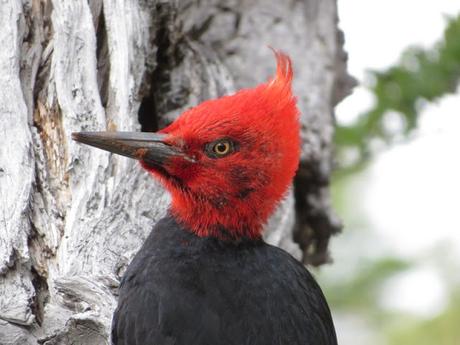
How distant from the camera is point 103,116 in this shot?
373 centimetres

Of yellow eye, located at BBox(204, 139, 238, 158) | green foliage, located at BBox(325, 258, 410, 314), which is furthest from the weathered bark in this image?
green foliage, located at BBox(325, 258, 410, 314)

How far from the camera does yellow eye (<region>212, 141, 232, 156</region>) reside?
3498mm

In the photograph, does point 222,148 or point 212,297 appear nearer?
point 212,297

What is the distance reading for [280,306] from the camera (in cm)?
333

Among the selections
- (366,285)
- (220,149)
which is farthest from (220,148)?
(366,285)

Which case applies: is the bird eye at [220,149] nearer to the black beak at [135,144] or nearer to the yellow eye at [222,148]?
the yellow eye at [222,148]

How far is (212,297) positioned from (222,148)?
2.10ft

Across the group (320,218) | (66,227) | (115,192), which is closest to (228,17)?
(320,218)

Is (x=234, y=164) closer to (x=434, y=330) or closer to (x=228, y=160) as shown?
(x=228, y=160)

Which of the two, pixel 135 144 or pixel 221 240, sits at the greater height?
pixel 135 144

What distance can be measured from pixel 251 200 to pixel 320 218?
1262 millimetres

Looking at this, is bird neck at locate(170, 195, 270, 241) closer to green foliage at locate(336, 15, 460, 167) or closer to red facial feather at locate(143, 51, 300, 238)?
red facial feather at locate(143, 51, 300, 238)

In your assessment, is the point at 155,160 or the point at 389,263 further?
the point at 389,263

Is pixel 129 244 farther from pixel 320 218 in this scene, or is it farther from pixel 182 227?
pixel 320 218
